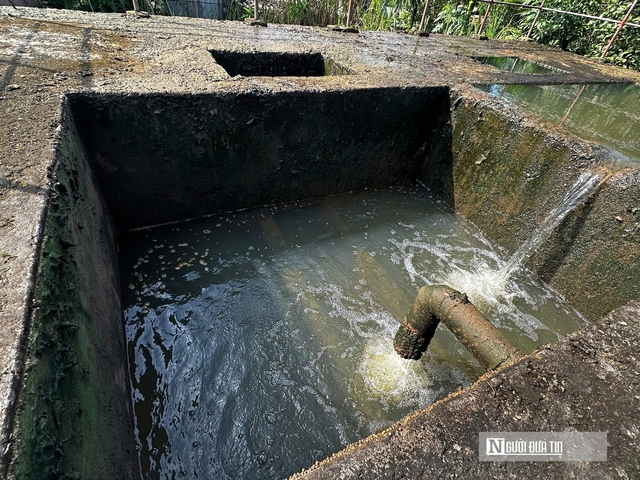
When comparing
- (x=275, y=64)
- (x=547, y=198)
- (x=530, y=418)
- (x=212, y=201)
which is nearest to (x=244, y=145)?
(x=212, y=201)

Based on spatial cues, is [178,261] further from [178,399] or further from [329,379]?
[329,379]

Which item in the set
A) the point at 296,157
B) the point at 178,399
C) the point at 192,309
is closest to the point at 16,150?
the point at 192,309

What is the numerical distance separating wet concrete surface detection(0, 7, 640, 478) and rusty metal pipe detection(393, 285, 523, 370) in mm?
270

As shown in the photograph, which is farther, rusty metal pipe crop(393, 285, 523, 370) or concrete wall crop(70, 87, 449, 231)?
concrete wall crop(70, 87, 449, 231)

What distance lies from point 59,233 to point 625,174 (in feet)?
11.7

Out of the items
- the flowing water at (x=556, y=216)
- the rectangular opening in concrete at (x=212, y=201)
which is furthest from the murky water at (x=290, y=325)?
the flowing water at (x=556, y=216)

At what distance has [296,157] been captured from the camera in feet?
11.4

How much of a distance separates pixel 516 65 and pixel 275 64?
156 inches

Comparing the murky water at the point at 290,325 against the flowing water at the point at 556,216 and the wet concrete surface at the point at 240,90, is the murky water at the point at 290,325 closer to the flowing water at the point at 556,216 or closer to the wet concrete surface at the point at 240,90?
the flowing water at the point at 556,216

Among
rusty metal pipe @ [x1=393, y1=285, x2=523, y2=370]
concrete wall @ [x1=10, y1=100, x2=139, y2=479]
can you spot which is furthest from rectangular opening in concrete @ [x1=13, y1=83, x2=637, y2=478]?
rusty metal pipe @ [x1=393, y1=285, x2=523, y2=370]

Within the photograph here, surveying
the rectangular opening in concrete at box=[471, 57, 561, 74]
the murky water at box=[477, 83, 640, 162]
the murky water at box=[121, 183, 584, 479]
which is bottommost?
the murky water at box=[121, 183, 584, 479]

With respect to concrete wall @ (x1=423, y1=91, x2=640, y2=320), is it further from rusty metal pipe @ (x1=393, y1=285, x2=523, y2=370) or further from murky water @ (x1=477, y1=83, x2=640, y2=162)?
rusty metal pipe @ (x1=393, y1=285, x2=523, y2=370)

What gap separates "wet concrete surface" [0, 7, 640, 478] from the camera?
3.50ft

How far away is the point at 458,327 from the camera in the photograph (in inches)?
69.1
